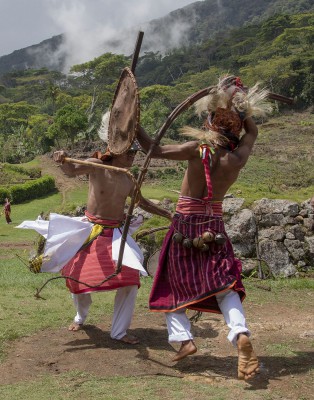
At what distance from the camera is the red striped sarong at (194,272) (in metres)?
4.06

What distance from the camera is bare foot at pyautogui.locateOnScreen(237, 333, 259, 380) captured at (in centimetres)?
368

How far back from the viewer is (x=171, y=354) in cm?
457

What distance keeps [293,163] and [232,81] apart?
1207 inches

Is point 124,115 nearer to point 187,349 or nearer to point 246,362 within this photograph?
point 187,349

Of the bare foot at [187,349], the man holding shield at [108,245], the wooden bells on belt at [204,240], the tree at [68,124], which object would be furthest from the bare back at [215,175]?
the tree at [68,124]

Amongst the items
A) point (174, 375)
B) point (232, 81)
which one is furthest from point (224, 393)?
point (232, 81)

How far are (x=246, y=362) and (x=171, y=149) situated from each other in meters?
1.48

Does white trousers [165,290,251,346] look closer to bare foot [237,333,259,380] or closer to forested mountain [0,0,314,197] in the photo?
bare foot [237,333,259,380]

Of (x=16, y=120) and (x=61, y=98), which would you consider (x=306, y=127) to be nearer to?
(x=61, y=98)

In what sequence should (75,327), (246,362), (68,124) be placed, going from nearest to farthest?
(246,362), (75,327), (68,124)

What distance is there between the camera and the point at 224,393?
11.8ft

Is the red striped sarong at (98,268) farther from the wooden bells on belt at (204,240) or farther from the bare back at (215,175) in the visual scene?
the bare back at (215,175)

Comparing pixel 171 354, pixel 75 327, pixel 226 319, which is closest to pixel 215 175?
pixel 226 319

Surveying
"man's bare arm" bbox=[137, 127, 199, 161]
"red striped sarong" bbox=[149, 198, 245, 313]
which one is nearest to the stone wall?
"red striped sarong" bbox=[149, 198, 245, 313]
